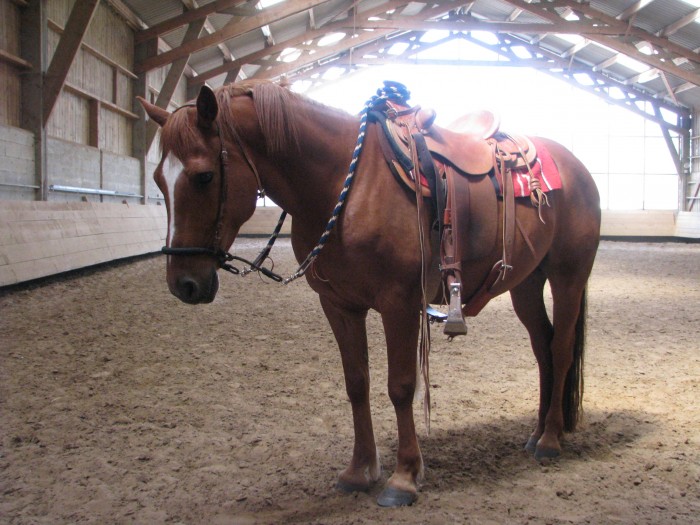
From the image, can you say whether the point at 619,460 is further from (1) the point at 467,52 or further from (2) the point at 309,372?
(1) the point at 467,52

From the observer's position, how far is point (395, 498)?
193cm

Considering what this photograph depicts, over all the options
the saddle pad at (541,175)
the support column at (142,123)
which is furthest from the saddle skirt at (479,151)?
the support column at (142,123)

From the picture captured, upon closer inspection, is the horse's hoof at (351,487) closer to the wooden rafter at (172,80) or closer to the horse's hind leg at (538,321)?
the horse's hind leg at (538,321)

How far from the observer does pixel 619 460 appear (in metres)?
2.29

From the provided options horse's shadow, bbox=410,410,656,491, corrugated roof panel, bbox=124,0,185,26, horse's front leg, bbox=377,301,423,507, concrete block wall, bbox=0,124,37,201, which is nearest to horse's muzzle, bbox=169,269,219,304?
horse's front leg, bbox=377,301,423,507

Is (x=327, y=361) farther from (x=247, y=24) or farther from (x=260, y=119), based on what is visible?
(x=247, y=24)

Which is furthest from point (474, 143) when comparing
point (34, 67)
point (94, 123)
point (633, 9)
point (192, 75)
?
point (192, 75)

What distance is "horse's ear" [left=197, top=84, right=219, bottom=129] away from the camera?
165cm

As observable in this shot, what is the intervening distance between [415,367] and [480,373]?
173 centimetres

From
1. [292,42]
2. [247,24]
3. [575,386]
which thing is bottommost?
[575,386]

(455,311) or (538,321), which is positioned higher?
(455,311)

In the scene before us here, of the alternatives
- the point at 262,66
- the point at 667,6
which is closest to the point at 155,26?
the point at 262,66

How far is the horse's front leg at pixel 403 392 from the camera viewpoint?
6.21 feet

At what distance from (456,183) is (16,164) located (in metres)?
7.41
